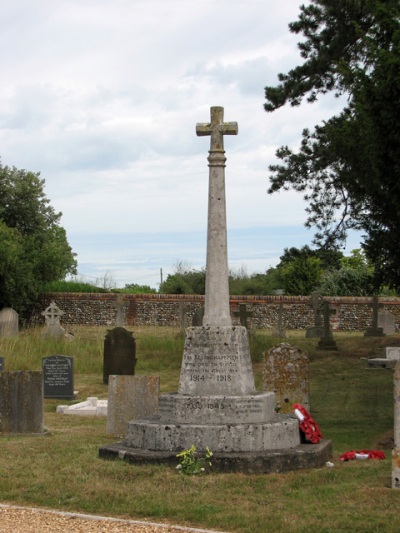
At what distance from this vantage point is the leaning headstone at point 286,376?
13516mm

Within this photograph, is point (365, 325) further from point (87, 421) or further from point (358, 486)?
point (358, 486)

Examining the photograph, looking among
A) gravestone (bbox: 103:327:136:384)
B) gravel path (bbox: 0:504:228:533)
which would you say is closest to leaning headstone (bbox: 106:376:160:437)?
gravel path (bbox: 0:504:228:533)

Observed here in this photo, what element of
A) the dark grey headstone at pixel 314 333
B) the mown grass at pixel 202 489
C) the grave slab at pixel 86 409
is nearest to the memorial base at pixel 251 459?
the mown grass at pixel 202 489

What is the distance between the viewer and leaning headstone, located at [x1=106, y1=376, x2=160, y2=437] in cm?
1206

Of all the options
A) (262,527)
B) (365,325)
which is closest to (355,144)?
(262,527)

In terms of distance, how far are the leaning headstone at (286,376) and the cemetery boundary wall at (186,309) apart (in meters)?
20.2

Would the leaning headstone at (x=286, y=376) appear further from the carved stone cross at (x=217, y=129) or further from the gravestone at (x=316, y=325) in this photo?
the gravestone at (x=316, y=325)

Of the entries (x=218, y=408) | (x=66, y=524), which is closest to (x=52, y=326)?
(x=218, y=408)

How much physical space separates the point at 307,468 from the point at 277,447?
0.42 m

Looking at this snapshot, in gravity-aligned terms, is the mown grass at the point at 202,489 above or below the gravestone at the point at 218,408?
below

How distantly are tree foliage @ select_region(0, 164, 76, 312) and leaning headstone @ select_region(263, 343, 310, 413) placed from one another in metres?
19.9

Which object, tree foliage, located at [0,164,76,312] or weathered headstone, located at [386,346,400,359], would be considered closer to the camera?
weathered headstone, located at [386,346,400,359]

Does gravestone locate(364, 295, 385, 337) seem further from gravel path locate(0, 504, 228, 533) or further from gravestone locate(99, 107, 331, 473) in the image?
gravel path locate(0, 504, 228, 533)

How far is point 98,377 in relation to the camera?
68.8 feet
